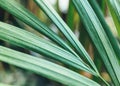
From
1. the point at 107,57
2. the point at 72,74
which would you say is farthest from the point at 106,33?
the point at 72,74

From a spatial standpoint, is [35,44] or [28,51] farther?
[28,51]

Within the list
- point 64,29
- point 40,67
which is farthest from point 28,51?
point 40,67

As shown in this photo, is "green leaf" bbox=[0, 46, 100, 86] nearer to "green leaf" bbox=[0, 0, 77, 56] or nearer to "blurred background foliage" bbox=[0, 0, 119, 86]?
"green leaf" bbox=[0, 0, 77, 56]

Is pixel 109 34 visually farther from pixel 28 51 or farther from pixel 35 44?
pixel 28 51

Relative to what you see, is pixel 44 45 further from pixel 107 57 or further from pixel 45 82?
pixel 45 82

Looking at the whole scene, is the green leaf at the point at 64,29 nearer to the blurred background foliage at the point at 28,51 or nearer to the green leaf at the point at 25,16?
the green leaf at the point at 25,16

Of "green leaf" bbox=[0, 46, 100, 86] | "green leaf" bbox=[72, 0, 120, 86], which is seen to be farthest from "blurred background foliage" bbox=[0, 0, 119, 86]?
"green leaf" bbox=[0, 46, 100, 86]
